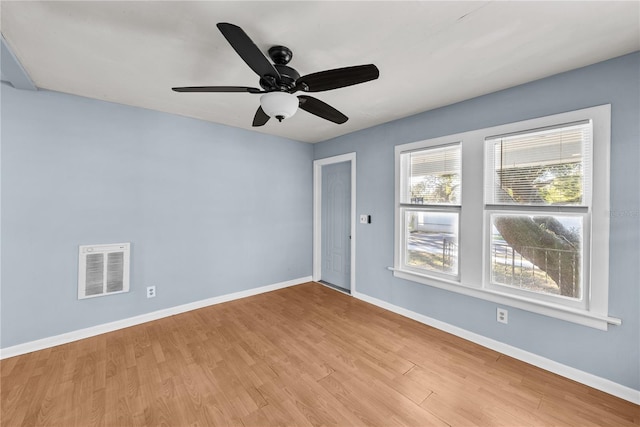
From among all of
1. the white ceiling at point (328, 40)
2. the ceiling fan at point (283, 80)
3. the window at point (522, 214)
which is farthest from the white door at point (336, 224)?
the ceiling fan at point (283, 80)

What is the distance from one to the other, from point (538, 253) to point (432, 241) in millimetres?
951

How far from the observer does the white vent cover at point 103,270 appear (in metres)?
2.54

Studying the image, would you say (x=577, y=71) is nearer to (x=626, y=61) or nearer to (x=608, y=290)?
(x=626, y=61)

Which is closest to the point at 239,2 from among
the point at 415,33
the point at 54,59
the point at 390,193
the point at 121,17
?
the point at 121,17

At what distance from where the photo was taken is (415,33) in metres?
1.58

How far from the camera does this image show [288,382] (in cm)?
194

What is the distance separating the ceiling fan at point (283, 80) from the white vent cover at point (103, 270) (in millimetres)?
2056

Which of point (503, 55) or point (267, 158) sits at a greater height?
point (503, 55)

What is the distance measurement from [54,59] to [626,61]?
13.8 feet

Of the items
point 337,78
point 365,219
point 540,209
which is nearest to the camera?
point 337,78

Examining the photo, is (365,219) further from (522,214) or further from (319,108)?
(319,108)

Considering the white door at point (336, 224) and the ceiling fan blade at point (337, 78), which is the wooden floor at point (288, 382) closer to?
the white door at point (336, 224)

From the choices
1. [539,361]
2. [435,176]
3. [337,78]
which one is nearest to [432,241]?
[435,176]

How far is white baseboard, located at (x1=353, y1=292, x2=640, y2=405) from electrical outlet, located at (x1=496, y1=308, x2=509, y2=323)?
217mm
